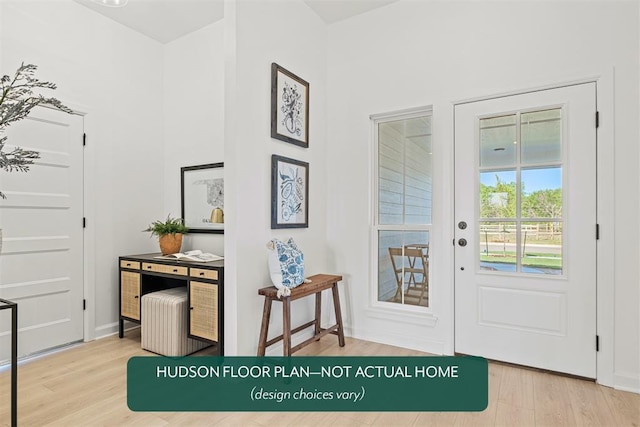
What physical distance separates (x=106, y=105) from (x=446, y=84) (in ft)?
9.89

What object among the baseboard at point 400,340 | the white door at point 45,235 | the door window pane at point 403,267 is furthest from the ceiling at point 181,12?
the baseboard at point 400,340

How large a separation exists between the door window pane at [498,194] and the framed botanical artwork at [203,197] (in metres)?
2.26

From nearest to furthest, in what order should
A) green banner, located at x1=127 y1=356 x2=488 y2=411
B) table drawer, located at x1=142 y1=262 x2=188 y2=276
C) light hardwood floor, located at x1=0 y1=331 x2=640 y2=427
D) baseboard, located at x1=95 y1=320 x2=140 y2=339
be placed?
light hardwood floor, located at x1=0 y1=331 x2=640 y2=427
green banner, located at x1=127 y1=356 x2=488 y2=411
table drawer, located at x1=142 y1=262 x2=188 y2=276
baseboard, located at x1=95 y1=320 x2=140 y2=339

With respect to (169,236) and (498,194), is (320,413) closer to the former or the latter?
(498,194)

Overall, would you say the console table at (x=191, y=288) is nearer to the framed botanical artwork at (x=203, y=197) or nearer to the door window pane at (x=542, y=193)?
the framed botanical artwork at (x=203, y=197)

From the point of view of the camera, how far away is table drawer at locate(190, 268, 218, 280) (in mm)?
2635

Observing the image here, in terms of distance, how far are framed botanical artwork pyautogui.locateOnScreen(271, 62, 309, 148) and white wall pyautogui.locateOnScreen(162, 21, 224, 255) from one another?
0.86 meters

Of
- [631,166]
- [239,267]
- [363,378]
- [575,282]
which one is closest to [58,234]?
[239,267]

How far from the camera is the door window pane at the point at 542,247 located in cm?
256

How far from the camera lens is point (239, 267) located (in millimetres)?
2488

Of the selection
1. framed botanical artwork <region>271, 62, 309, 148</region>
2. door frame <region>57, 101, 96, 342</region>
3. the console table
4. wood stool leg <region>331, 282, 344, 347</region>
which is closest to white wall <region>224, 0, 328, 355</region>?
framed botanical artwork <region>271, 62, 309, 148</region>

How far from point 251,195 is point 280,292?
70 cm

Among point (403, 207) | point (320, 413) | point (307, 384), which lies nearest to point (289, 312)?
point (307, 384)

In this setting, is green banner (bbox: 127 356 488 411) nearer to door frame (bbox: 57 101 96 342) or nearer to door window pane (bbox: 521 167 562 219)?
door frame (bbox: 57 101 96 342)
